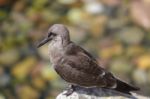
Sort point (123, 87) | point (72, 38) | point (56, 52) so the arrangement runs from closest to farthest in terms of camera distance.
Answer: point (56, 52), point (123, 87), point (72, 38)

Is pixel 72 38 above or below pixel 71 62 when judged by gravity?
above

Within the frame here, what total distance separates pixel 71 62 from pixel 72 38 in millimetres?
3055

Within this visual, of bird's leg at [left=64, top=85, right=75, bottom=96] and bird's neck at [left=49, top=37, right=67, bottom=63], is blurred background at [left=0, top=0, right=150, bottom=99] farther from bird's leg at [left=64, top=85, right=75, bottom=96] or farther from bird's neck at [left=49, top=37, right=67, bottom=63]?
bird's neck at [left=49, top=37, right=67, bottom=63]

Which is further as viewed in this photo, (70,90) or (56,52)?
(70,90)

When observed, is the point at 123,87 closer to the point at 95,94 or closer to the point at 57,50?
the point at 95,94

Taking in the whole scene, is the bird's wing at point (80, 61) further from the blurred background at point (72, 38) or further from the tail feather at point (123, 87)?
the blurred background at point (72, 38)

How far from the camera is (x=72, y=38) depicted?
296 inches

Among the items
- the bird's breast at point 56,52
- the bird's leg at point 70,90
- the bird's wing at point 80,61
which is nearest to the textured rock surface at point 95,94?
the bird's leg at point 70,90

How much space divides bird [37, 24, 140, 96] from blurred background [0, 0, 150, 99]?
244cm

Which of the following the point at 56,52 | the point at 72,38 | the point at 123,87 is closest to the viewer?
the point at 56,52

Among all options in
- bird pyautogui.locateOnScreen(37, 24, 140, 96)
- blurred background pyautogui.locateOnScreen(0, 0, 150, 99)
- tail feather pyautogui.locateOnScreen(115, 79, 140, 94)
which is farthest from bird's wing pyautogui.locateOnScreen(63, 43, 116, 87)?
blurred background pyautogui.locateOnScreen(0, 0, 150, 99)

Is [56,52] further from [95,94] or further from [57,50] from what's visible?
[95,94]

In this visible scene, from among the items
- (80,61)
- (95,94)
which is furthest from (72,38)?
(80,61)

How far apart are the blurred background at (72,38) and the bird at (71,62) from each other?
244cm
